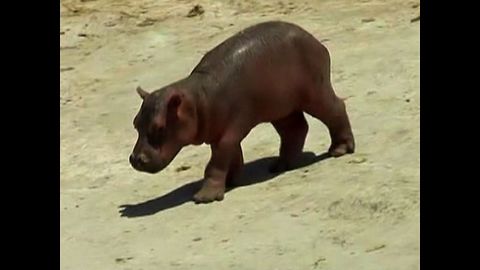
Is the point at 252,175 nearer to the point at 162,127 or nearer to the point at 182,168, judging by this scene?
the point at 182,168

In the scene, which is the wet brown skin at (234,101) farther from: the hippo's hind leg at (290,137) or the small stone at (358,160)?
the small stone at (358,160)

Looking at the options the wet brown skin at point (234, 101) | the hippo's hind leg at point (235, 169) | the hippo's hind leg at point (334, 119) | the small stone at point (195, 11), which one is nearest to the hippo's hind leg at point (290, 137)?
the wet brown skin at point (234, 101)

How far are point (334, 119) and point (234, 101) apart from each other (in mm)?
877

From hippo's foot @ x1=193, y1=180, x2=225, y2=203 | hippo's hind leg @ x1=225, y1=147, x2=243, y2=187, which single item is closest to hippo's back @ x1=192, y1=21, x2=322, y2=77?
hippo's hind leg @ x1=225, y1=147, x2=243, y2=187

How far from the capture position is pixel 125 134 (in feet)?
33.0

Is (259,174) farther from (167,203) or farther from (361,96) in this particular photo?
(361,96)

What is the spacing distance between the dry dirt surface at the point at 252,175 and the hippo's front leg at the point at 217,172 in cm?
7

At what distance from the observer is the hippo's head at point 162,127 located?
25.8 feet

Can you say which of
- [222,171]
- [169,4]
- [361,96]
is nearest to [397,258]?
[222,171]

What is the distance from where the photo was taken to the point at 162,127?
7871 mm

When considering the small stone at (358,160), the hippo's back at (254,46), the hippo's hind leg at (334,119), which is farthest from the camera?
the hippo's hind leg at (334,119)

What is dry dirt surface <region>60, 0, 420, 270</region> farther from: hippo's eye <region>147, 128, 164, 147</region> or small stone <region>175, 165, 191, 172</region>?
hippo's eye <region>147, 128, 164, 147</region>
